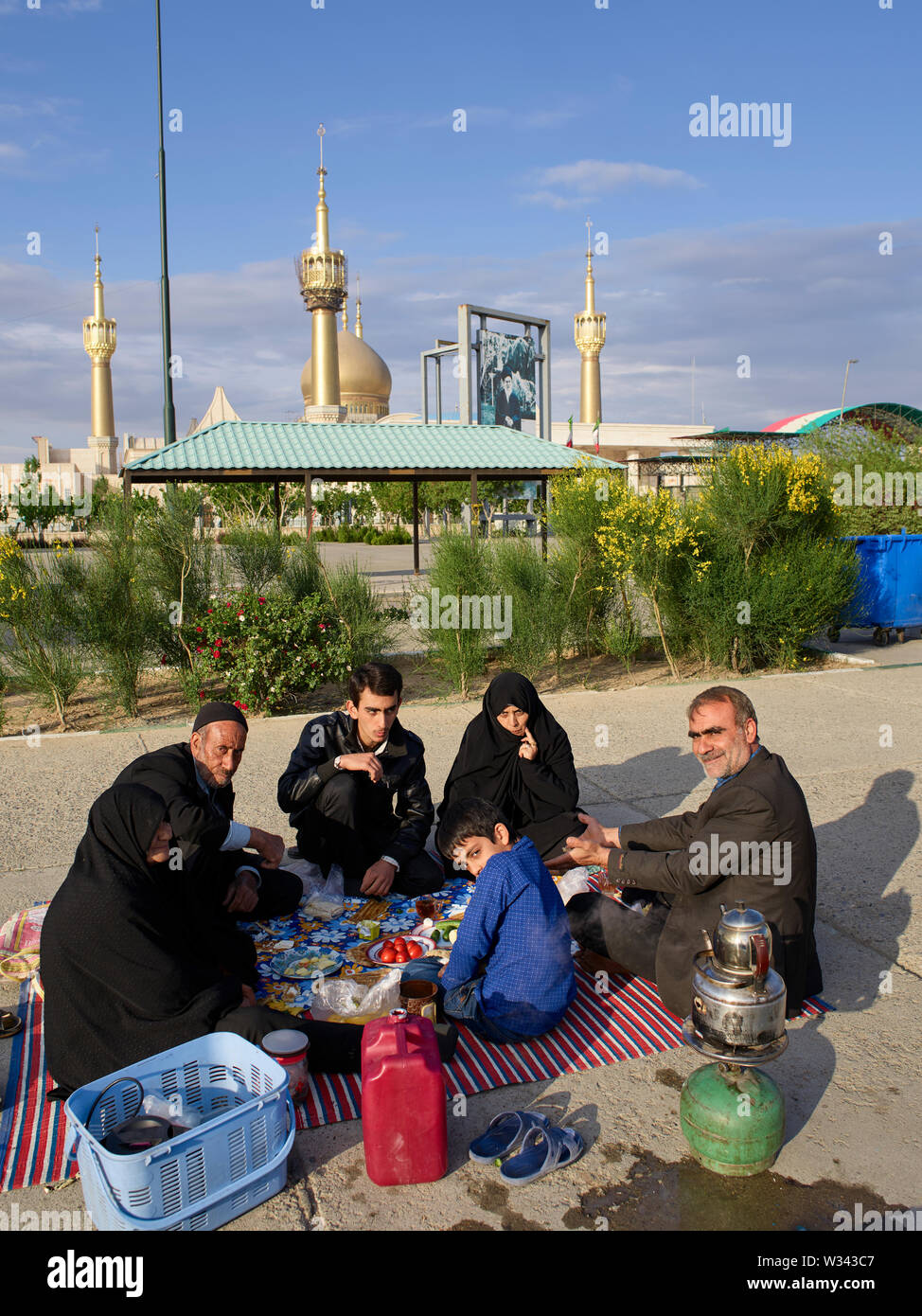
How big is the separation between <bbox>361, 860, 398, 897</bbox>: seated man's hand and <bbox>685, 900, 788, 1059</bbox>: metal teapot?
83.7 inches

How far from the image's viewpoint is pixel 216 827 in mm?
3217

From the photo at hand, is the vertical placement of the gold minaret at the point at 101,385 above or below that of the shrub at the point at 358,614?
above

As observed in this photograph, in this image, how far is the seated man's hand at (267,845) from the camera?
4.03 m

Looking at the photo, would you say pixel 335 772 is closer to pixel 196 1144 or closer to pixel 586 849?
pixel 586 849

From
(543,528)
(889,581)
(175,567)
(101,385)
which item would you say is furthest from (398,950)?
(101,385)

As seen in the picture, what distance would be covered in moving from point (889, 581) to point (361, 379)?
54528 millimetres

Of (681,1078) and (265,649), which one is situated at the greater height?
(265,649)

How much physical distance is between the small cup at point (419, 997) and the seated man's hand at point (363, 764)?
134cm

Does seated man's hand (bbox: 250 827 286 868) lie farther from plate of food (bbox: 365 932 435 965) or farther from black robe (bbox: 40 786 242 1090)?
black robe (bbox: 40 786 242 1090)

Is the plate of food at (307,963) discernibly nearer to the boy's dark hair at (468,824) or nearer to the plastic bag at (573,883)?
the boy's dark hair at (468,824)

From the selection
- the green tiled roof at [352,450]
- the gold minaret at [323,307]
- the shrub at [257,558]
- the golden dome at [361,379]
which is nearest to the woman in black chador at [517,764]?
the shrub at [257,558]

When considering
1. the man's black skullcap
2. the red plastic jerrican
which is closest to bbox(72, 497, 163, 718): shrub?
the man's black skullcap

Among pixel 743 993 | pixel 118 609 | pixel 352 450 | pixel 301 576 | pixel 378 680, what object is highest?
pixel 352 450
